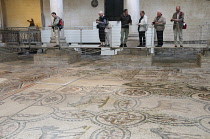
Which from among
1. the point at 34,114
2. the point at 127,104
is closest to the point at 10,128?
the point at 34,114

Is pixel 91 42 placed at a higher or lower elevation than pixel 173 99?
higher

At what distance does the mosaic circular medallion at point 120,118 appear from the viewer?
214cm

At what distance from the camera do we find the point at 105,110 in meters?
2.55

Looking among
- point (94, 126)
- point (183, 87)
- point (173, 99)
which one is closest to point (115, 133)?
point (94, 126)

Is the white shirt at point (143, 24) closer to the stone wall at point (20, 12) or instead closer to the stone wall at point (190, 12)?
the stone wall at point (190, 12)

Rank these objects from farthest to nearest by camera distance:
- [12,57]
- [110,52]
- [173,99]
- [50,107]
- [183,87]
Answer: [110,52]
[12,57]
[183,87]
[173,99]
[50,107]

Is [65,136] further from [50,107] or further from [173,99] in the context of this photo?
[173,99]

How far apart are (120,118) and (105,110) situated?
33 centimetres

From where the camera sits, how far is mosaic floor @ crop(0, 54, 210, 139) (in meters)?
1.96

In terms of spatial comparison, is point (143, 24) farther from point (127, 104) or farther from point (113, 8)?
point (127, 104)

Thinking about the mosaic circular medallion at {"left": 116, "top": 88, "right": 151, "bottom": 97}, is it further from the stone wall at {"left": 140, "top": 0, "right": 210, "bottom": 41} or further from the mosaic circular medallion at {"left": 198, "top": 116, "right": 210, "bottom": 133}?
the stone wall at {"left": 140, "top": 0, "right": 210, "bottom": 41}

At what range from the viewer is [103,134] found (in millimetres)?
1917

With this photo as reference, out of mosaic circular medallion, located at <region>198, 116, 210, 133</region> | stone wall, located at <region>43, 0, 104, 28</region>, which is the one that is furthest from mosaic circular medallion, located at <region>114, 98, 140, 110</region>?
stone wall, located at <region>43, 0, 104, 28</region>

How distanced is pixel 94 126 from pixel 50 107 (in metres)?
0.87
